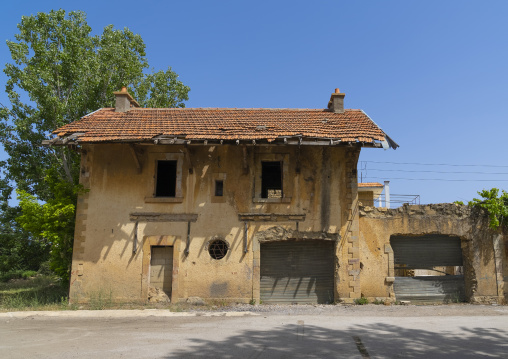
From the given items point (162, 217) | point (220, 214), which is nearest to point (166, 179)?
point (162, 217)

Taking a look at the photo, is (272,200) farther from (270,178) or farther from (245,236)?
(245,236)

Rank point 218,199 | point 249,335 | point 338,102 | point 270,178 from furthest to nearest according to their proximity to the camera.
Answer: point 338,102 → point 270,178 → point 218,199 → point 249,335

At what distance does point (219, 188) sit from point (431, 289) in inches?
297

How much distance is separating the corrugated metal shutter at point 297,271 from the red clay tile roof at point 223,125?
3504mm

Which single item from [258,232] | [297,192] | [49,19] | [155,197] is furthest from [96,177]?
[49,19]

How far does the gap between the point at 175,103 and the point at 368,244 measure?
14396 millimetres

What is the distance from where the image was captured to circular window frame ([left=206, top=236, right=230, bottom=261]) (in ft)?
40.6

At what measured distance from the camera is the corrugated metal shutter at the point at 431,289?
42.1 ft

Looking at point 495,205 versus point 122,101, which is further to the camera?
point 122,101

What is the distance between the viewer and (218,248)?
12484 millimetres

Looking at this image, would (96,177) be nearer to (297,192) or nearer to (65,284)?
(65,284)

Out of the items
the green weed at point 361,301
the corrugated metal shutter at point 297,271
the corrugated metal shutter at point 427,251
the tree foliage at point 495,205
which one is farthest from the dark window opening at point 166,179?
the tree foliage at point 495,205

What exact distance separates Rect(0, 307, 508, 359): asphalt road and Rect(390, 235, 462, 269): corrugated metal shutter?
2660 millimetres

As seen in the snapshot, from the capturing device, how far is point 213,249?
1246cm
